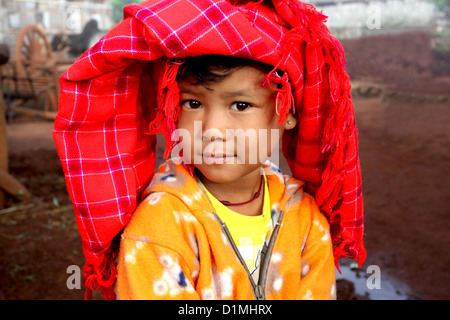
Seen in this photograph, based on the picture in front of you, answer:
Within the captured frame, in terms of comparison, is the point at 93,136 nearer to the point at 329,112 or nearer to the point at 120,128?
the point at 120,128

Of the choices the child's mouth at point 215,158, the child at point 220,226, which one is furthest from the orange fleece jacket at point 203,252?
the child's mouth at point 215,158

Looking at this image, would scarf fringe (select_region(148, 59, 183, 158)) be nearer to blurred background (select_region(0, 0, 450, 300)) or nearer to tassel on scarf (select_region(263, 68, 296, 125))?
tassel on scarf (select_region(263, 68, 296, 125))

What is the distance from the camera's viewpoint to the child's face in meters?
1.18

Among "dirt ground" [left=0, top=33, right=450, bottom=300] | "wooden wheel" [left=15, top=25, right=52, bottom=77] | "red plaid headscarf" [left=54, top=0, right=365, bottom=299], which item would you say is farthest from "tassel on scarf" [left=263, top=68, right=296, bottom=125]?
"wooden wheel" [left=15, top=25, right=52, bottom=77]

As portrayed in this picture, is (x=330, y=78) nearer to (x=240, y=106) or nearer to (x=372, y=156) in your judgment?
(x=240, y=106)

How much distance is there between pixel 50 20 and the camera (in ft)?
37.8

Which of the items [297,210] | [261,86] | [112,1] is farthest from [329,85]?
[112,1]

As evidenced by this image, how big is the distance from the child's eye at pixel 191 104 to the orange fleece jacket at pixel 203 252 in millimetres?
194

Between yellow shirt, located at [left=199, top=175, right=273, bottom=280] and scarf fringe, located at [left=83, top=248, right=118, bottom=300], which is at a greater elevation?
yellow shirt, located at [left=199, top=175, right=273, bottom=280]

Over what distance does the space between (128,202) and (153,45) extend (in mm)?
426

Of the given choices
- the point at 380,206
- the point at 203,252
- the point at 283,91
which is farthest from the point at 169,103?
the point at 380,206

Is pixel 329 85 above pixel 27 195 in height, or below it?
above

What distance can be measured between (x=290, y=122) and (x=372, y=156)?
3.68 meters

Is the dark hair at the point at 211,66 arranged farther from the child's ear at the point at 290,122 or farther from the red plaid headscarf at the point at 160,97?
the child's ear at the point at 290,122
